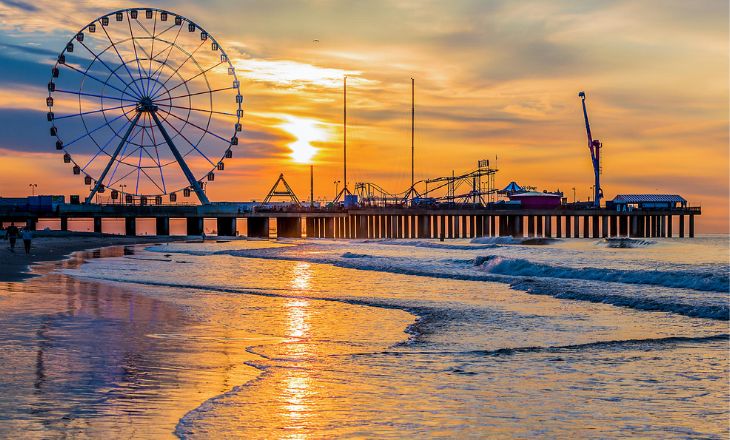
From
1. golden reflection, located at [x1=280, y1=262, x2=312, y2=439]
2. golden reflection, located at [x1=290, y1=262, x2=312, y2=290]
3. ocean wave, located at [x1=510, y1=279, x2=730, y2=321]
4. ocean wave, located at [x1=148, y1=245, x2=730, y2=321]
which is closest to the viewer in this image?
golden reflection, located at [x1=280, y1=262, x2=312, y2=439]

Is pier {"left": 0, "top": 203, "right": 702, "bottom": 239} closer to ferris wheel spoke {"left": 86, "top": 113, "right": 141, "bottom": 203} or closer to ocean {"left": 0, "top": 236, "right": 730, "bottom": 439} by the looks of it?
ferris wheel spoke {"left": 86, "top": 113, "right": 141, "bottom": 203}

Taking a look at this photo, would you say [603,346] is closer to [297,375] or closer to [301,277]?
[297,375]

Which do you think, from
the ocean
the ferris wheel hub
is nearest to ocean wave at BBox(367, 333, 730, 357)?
the ocean

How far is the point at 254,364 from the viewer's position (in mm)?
11086

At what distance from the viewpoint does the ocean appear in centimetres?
796

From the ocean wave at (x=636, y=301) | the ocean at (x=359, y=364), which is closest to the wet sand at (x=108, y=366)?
the ocean at (x=359, y=364)

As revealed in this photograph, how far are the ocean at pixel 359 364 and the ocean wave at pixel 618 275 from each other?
318cm

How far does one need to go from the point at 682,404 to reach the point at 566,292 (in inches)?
574

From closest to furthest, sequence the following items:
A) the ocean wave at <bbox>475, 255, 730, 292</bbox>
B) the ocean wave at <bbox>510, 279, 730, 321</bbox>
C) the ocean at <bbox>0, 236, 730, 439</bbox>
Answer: the ocean at <bbox>0, 236, 730, 439</bbox>, the ocean wave at <bbox>510, 279, 730, 321</bbox>, the ocean wave at <bbox>475, 255, 730, 292</bbox>

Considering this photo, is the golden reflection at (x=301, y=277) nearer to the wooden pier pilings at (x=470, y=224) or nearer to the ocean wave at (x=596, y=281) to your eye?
the ocean wave at (x=596, y=281)

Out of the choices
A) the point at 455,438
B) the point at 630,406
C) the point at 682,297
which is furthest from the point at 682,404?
the point at 682,297

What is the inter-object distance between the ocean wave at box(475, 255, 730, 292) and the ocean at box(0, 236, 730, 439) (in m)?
3.18

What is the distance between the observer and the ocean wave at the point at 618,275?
26.0 meters

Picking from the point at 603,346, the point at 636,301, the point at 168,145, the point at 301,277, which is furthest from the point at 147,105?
the point at 603,346
